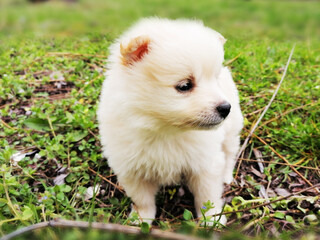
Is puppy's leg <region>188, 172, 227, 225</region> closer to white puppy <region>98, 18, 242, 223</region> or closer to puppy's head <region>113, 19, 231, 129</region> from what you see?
white puppy <region>98, 18, 242, 223</region>

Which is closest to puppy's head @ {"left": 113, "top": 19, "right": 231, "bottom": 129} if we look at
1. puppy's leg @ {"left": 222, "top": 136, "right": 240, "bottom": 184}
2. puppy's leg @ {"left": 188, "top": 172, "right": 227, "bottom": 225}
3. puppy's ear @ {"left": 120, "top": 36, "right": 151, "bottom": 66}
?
puppy's ear @ {"left": 120, "top": 36, "right": 151, "bottom": 66}

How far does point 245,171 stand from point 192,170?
0.90 meters

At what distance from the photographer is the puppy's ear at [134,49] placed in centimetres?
195

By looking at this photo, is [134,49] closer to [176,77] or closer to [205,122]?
[176,77]

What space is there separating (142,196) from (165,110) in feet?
3.16

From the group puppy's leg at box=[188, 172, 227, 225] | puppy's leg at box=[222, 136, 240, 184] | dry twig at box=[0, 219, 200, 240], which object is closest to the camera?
dry twig at box=[0, 219, 200, 240]

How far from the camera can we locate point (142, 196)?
2.55 m

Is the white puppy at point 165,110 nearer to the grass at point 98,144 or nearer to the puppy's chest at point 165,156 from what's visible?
the puppy's chest at point 165,156

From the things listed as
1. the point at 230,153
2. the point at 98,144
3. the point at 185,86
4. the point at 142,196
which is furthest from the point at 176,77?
the point at 98,144

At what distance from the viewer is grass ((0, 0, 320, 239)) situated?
91.9 inches

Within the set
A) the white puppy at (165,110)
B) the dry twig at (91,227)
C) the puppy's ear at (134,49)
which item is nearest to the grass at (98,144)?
the dry twig at (91,227)

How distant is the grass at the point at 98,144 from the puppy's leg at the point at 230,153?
0.11 meters

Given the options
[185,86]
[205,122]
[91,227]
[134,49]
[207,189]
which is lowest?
[207,189]

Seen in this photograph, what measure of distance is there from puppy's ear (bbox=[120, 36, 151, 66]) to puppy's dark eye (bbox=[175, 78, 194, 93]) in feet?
1.08
